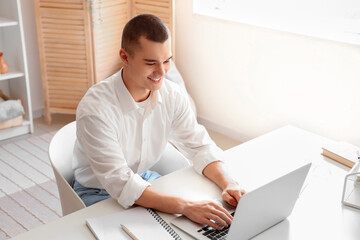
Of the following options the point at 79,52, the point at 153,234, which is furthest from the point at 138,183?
the point at 79,52

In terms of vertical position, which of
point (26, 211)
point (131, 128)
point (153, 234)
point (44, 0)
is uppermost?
point (44, 0)

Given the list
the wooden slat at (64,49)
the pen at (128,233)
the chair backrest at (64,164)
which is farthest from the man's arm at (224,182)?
the wooden slat at (64,49)

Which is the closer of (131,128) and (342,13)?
(131,128)

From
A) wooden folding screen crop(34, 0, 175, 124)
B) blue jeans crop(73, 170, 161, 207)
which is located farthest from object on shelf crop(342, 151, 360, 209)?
wooden folding screen crop(34, 0, 175, 124)

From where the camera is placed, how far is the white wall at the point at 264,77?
286 centimetres

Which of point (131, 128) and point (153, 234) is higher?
A: point (131, 128)

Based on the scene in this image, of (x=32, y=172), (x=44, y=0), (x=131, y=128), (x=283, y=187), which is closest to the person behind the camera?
(x=283, y=187)

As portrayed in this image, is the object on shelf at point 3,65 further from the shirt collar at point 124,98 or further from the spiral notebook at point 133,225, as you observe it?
the spiral notebook at point 133,225

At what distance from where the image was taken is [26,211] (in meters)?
2.68

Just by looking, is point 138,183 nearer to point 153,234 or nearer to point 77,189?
point 153,234

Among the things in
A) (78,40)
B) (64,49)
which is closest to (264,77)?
(78,40)

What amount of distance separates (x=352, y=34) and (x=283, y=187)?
186 centimetres

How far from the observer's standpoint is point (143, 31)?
5.20 ft

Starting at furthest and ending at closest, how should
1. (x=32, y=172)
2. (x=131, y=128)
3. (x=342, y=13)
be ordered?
(x=32, y=172), (x=342, y=13), (x=131, y=128)
